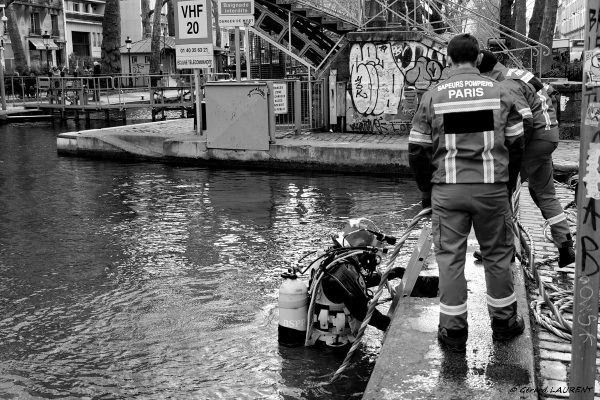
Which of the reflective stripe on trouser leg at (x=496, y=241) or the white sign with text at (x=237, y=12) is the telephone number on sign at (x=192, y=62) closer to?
the white sign with text at (x=237, y=12)

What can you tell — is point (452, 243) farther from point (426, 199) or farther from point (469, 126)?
point (469, 126)

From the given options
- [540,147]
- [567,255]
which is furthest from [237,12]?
[567,255]

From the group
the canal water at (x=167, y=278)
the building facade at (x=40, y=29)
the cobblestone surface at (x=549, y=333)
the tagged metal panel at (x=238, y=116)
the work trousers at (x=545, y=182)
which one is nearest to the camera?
the cobblestone surface at (x=549, y=333)

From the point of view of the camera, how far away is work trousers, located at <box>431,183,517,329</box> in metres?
→ 4.73

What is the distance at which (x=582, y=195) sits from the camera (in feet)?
11.2

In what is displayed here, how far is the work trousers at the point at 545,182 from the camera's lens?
22.6 ft

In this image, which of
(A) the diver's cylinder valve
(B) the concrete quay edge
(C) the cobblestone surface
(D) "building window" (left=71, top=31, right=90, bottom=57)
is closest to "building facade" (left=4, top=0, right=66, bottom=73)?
(D) "building window" (left=71, top=31, right=90, bottom=57)

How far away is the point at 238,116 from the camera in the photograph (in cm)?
1611

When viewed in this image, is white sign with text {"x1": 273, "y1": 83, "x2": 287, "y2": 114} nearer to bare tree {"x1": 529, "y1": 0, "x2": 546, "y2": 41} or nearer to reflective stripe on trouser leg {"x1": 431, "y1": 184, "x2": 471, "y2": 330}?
reflective stripe on trouser leg {"x1": 431, "y1": 184, "x2": 471, "y2": 330}

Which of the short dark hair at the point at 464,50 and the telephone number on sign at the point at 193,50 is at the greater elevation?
the telephone number on sign at the point at 193,50

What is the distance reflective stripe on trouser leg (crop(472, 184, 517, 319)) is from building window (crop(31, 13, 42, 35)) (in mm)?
76629

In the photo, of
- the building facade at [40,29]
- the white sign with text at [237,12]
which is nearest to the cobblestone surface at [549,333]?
the white sign with text at [237,12]

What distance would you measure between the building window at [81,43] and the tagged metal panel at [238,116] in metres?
74.7

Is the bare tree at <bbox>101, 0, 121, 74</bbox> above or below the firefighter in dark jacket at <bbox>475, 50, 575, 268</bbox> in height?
above
